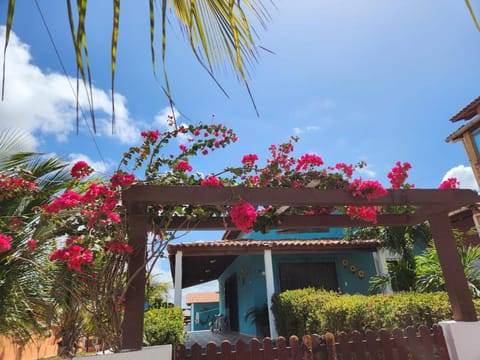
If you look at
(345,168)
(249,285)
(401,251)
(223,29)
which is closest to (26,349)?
(249,285)

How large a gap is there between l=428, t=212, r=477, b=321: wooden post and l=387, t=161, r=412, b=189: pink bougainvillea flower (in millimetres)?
712

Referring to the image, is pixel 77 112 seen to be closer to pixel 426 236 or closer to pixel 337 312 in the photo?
Answer: pixel 337 312

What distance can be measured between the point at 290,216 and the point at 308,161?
25.5 inches

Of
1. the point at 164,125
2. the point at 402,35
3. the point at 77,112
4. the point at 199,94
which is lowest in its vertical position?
the point at 77,112

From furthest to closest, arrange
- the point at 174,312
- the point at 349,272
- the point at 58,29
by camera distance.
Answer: the point at 349,272 < the point at 174,312 < the point at 58,29

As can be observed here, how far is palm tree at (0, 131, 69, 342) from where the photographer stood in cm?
287

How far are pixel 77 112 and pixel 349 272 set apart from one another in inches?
484

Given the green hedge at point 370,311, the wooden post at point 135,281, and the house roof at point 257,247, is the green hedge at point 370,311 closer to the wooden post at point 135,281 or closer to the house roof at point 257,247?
the house roof at point 257,247

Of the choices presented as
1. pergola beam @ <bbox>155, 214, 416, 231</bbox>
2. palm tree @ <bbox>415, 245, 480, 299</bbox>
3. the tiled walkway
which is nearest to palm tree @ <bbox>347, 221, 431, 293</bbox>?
palm tree @ <bbox>415, 245, 480, 299</bbox>

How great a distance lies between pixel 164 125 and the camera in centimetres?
382

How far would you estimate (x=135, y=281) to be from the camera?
9.04 feet

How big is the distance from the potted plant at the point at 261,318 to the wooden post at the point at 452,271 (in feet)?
23.8

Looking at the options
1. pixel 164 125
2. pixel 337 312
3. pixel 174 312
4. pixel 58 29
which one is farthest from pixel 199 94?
pixel 174 312

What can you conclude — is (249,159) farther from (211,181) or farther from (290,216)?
(290,216)
